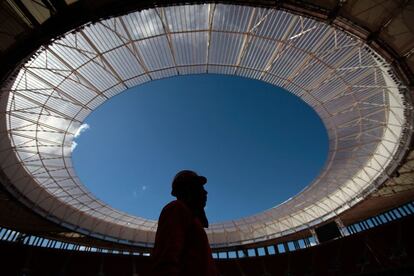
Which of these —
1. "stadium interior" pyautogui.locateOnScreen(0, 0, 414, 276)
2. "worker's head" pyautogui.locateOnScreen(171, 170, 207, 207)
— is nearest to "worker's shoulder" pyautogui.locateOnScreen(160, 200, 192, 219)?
"worker's head" pyautogui.locateOnScreen(171, 170, 207, 207)

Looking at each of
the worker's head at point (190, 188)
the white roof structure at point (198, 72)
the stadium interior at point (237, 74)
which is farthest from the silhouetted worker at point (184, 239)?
the white roof structure at point (198, 72)

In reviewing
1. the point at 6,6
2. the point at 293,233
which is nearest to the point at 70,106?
the point at 6,6

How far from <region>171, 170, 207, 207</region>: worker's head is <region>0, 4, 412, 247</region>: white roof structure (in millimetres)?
13967

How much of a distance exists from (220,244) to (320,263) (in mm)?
12938

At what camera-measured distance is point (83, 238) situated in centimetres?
3700

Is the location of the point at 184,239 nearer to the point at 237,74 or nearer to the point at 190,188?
the point at 190,188

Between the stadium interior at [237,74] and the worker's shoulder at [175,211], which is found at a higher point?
the stadium interior at [237,74]

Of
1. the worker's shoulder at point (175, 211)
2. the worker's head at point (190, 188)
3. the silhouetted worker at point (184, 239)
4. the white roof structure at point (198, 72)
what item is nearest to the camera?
the silhouetted worker at point (184, 239)

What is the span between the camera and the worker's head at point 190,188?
3.31m

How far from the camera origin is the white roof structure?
1844cm

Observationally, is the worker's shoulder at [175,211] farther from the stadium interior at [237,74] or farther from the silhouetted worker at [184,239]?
the stadium interior at [237,74]

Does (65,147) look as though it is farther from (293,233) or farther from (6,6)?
(293,233)

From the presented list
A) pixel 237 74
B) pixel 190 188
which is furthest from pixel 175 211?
pixel 237 74

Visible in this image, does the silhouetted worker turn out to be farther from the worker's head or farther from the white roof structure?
the white roof structure
